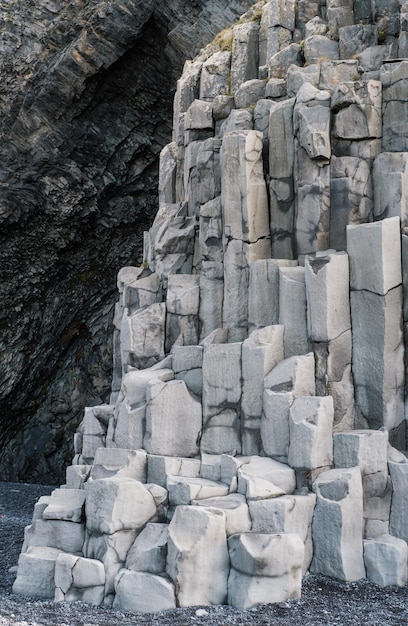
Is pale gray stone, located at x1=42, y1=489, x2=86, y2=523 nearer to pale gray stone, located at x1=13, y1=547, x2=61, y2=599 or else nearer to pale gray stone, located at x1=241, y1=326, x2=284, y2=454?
pale gray stone, located at x1=13, y1=547, x2=61, y2=599

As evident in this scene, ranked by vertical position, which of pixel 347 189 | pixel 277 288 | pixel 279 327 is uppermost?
pixel 347 189

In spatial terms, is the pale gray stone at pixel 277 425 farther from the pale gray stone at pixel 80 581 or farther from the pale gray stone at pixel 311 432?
the pale gray stone at pixel 80 581

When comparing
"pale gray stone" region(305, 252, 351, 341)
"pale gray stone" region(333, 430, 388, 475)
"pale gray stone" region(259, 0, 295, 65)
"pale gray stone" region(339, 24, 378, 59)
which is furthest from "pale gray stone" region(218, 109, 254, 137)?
"pale gray stone" region(333, 430, 388, 475)

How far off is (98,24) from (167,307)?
16.2 m

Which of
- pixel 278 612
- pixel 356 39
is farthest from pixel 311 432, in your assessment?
pixel 356 39

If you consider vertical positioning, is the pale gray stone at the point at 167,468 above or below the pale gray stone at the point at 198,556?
above

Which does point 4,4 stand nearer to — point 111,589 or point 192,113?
point 192,113

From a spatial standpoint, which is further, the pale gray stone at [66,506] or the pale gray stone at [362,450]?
the pale gray stone at [362,450]

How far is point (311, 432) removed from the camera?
13781mm

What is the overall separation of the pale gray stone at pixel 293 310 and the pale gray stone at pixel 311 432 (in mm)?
1536

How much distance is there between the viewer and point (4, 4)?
29.2m

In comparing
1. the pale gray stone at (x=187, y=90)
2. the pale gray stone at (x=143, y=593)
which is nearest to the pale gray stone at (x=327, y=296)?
the pale gray stone at (x=143, y=593)

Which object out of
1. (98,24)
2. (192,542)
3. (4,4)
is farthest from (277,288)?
(4,4)

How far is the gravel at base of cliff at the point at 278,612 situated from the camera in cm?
1128
